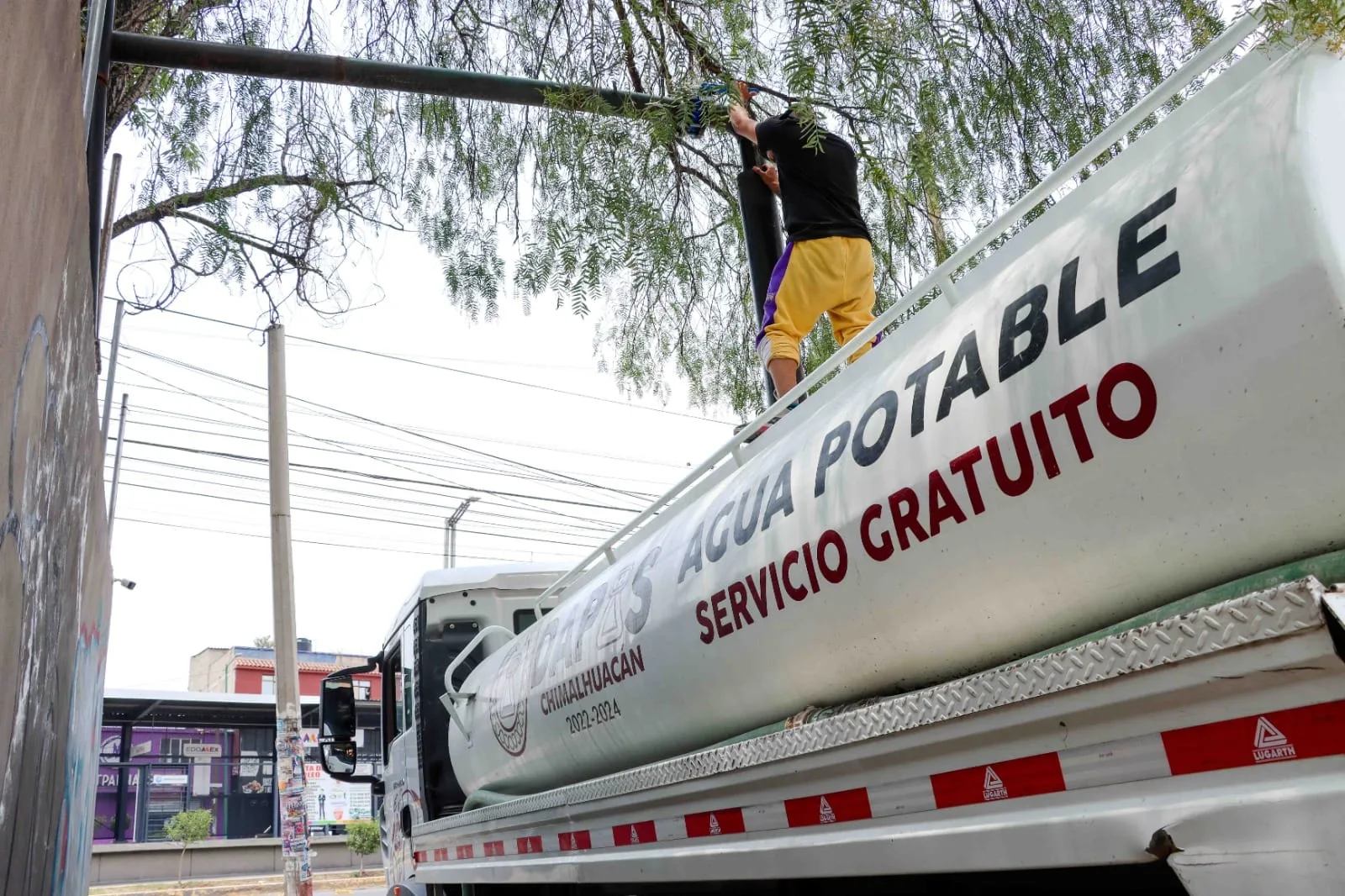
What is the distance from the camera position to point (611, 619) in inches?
138

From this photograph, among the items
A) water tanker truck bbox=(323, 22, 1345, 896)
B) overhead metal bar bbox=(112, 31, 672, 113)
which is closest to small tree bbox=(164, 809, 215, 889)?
overhead metal bar bbox=(112, 31, 672, 113)

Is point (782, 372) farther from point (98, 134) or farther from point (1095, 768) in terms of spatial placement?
point (98, 134)

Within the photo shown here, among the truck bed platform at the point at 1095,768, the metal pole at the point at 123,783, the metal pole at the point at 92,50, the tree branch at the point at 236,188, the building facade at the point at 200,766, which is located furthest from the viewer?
the building facade at the point at 200,766

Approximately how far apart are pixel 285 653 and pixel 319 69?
27.6 feet

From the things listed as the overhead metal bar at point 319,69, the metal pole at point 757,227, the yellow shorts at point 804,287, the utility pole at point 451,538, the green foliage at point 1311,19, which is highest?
the utility pole at point 451,538

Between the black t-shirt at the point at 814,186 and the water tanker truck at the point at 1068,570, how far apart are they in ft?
4.76

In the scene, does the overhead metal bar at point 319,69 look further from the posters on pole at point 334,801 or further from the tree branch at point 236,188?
the posters on pole at point 334,801

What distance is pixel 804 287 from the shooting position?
14.0 feet

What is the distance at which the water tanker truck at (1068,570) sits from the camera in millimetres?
1463

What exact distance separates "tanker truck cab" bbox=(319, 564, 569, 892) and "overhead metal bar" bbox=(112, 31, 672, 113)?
262cm

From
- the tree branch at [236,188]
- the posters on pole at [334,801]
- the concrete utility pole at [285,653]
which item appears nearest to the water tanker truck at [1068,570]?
the tree branch at [236,188]

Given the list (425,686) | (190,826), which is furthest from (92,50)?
(190,826)

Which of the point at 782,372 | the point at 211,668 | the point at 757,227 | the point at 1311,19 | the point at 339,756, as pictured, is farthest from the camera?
the point at 211,668

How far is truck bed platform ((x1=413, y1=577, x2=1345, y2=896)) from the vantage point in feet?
4.48
